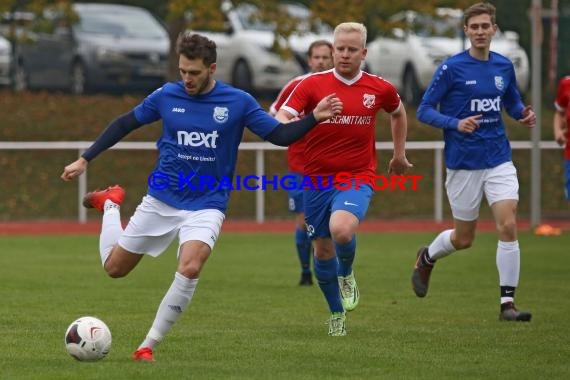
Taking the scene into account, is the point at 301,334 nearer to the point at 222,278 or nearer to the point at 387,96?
the point at 387,96

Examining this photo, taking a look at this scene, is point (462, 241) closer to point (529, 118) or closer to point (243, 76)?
point (529, 118)

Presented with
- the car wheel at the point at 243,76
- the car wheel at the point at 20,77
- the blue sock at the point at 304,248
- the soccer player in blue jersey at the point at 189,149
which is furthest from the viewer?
the car wheel at the point at 20,77

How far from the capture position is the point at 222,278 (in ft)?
46.0

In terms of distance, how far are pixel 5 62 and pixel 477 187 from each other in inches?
689

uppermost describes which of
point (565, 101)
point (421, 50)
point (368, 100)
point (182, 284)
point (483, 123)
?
point (368, 100)

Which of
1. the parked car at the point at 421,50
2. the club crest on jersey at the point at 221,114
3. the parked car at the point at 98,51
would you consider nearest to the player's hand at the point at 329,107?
the club crest on jersey at the point at 221,114

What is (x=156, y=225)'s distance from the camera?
8.51 metres

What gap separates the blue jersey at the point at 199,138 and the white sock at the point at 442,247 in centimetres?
326

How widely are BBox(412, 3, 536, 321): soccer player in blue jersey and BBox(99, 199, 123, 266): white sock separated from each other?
9.08 ft

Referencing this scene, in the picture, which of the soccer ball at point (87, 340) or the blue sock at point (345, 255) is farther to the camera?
the blue sock at point (345, 255)

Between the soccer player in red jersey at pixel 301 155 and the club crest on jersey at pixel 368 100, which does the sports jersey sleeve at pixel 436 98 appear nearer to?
the club crest on jersey at pixel 368 100

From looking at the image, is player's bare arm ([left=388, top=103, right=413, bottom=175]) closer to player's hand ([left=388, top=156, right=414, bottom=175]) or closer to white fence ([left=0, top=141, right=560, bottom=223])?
player's hand ([left=388, top=156, right=414, bottom=175])

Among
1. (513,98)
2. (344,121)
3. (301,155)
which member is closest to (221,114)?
(344,121)

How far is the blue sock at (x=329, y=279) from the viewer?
31.8 ft
